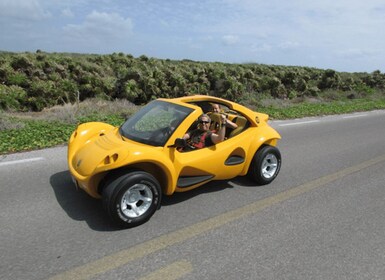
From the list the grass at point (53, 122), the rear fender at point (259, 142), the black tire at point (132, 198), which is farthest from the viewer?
the grass at point (53, 122)

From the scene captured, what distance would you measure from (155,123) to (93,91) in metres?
10.7

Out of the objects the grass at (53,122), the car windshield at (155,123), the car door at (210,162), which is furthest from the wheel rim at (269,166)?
the grass at (53,122)

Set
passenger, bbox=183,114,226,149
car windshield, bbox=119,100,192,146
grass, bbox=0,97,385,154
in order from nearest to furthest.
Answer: car windshield, bbox=119,100,192,146 → passenger, bbox=183,114,226,149 → grass, bbox=0,97,385,154

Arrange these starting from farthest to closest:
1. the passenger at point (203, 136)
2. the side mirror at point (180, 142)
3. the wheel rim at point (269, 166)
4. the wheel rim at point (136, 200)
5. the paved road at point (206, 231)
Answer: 1. the wheel rim at point (269, 166)
2. the passenger at point (203, 136)
3. the side mirror at point (180, 142)
4. the wheel rim at point (136, 200)
5. the paved road at point (206, 231)

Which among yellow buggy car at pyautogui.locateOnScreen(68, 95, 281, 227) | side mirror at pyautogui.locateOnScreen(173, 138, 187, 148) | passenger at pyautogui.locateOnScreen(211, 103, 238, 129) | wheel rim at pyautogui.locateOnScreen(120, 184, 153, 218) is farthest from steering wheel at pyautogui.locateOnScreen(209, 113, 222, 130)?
wheel rim at pyautogui.locateOnScreen(120, 184, 153, 218)

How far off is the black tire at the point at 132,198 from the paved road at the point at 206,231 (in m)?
0.14

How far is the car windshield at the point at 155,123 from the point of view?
4.65 m

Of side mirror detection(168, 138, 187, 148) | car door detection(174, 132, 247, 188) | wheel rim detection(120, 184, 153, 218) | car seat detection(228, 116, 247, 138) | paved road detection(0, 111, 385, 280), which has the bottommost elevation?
paved road detection(0, 111, 385, 280)

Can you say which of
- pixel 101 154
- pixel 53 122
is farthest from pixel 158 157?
pixel 53 122

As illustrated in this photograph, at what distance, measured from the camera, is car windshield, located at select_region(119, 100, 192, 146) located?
15.3ft

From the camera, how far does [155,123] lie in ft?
16.2

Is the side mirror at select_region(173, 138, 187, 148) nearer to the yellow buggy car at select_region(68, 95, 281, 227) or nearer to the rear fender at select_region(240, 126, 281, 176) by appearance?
the yellow buggy car at select_region(68, 95, 281, 227)

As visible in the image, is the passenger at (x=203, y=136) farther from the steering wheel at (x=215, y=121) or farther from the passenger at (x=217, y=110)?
the passenger at (x=217, y=110)

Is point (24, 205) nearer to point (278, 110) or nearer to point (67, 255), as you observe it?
point (67, 255)
